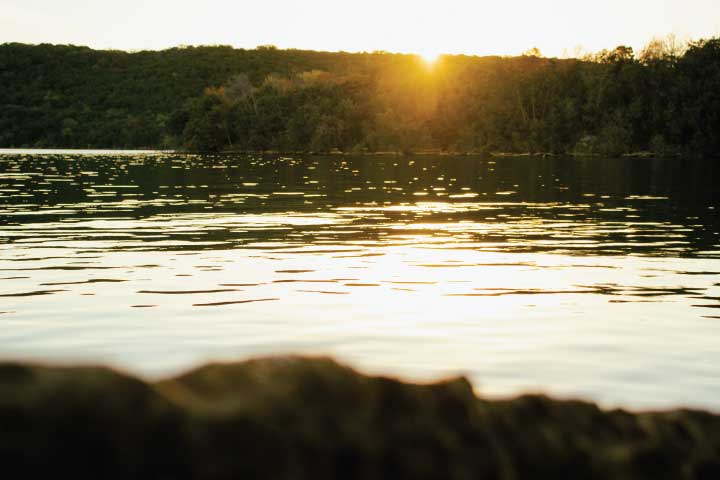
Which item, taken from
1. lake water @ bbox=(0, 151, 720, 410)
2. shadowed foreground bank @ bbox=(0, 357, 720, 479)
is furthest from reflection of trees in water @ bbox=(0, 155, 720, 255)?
shadowed foreground bank @ bbox=(0, 357, 720, 479)

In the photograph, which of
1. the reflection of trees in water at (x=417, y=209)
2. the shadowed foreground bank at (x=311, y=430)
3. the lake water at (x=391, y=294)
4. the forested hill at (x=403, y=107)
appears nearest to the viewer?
the shadowed foreground bank at (x=311, y=430)

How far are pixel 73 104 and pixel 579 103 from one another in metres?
108

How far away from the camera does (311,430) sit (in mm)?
2453

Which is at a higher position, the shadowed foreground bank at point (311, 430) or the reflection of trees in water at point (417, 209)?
the shadowed foreground bank at point (311, 430)

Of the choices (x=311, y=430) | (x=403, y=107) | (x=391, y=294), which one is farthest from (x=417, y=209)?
(x=403, y=107)

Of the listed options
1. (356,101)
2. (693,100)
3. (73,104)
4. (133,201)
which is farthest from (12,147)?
(133,201)

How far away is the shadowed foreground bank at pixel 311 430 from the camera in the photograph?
6.82 feet

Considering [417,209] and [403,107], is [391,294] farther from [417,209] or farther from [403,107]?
[403,107]

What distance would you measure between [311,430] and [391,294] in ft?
36.9

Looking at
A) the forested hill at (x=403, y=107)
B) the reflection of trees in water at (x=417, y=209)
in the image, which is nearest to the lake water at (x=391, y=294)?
the reflection of trees in water at (x=417, y=209)

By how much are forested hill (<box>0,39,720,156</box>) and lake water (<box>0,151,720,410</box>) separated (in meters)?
98.6

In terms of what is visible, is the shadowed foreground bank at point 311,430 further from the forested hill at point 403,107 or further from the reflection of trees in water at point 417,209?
the forested hill at point 403,107

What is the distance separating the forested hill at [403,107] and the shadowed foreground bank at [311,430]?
120 metres

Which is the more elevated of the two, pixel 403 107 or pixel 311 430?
pixel 311 430
